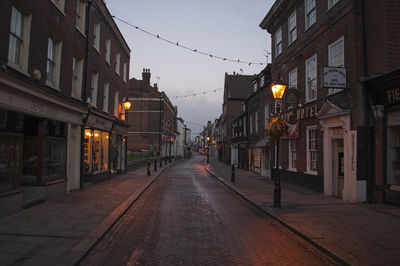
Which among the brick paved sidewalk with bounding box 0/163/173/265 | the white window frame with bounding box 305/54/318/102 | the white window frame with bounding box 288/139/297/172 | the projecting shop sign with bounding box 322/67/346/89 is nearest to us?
the brick paved sidewalk with bounding box 0/163/173/265

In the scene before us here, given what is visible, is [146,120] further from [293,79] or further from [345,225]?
[345,225]

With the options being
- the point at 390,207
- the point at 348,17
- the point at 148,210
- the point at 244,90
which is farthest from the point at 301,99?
the point at 244,90

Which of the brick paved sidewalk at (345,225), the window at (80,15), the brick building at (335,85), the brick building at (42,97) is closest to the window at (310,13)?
the brick building at (335,85)

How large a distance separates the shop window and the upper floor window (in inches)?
133

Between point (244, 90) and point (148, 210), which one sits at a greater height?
point (244, 90)

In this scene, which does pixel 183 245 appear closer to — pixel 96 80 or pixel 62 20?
pixel 62 20

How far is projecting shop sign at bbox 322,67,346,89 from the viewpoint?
11.7 m

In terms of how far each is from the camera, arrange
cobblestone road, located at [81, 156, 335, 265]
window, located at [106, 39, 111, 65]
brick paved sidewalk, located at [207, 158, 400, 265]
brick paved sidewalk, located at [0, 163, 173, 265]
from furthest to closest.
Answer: window, located at [106, 39, 111, 65] < brick paved sidewalk, located at [207, 158, 400, 265] < cobblestone road, located at [81, 156, 335, 265] < brick paved sidewalk, located at [0, 163, 173, 265]

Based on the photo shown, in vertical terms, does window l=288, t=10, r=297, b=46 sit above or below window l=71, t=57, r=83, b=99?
above

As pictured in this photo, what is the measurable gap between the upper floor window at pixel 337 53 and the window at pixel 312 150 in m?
3.24

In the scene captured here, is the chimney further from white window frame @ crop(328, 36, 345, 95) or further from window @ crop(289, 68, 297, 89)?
white window frame @ crop(328, 36, 345, 95)

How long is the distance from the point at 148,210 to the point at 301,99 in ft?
33.8

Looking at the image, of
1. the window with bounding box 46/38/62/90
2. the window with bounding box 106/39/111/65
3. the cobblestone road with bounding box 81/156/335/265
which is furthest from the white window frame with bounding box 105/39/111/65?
the cobblestone road with bounding box 81/156/335/265

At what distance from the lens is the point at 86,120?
47.4 ft
